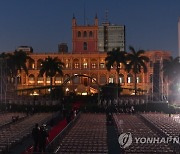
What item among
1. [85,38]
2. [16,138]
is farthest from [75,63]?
[16,138]

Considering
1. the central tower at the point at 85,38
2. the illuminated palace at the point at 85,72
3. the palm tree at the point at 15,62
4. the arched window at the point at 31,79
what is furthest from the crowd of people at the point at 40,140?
the central tower at the point at 85,38

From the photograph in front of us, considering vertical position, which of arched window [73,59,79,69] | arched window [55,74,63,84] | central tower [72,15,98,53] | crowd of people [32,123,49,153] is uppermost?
central tower [72,15,98,53]

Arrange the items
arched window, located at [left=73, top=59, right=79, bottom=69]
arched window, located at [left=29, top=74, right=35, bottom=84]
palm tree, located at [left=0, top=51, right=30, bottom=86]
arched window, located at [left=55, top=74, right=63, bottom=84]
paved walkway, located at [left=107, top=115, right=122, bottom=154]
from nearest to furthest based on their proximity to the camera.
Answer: paved walkway, located at [left=107, top=115, right=122, bottom=154], palm tree, located at [left=0, top=51, right=30, bottom=86], arched window, located at [left=29, top=74, right=35, bottom=84], arched window, located at [left=55, top=74, right=63, bottom=84], arched window, located at [left=73, top=59, right=79, bottom=69]

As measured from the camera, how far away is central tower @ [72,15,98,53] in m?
109

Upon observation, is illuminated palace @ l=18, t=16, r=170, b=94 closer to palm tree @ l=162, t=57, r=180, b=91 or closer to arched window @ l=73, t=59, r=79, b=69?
arched window @ l=73, t=59, r=79, b=69

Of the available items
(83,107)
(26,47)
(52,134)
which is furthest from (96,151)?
(26,47)

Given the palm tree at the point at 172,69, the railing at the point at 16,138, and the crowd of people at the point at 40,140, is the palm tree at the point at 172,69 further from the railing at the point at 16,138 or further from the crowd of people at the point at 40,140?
the crowd of people at the point at 40,140

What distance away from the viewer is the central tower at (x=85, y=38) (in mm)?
109438

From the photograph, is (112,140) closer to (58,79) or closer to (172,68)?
(172,68)

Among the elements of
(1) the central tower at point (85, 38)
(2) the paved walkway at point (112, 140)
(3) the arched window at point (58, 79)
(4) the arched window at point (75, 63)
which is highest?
(1) the central tower at point (85, 38)

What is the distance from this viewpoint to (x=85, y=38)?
110 metres

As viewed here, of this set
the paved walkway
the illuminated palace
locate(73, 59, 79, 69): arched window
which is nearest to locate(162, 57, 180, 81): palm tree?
the illuminated palace

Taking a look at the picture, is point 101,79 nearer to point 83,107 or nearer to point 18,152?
point 83,107

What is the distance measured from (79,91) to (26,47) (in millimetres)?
39640
